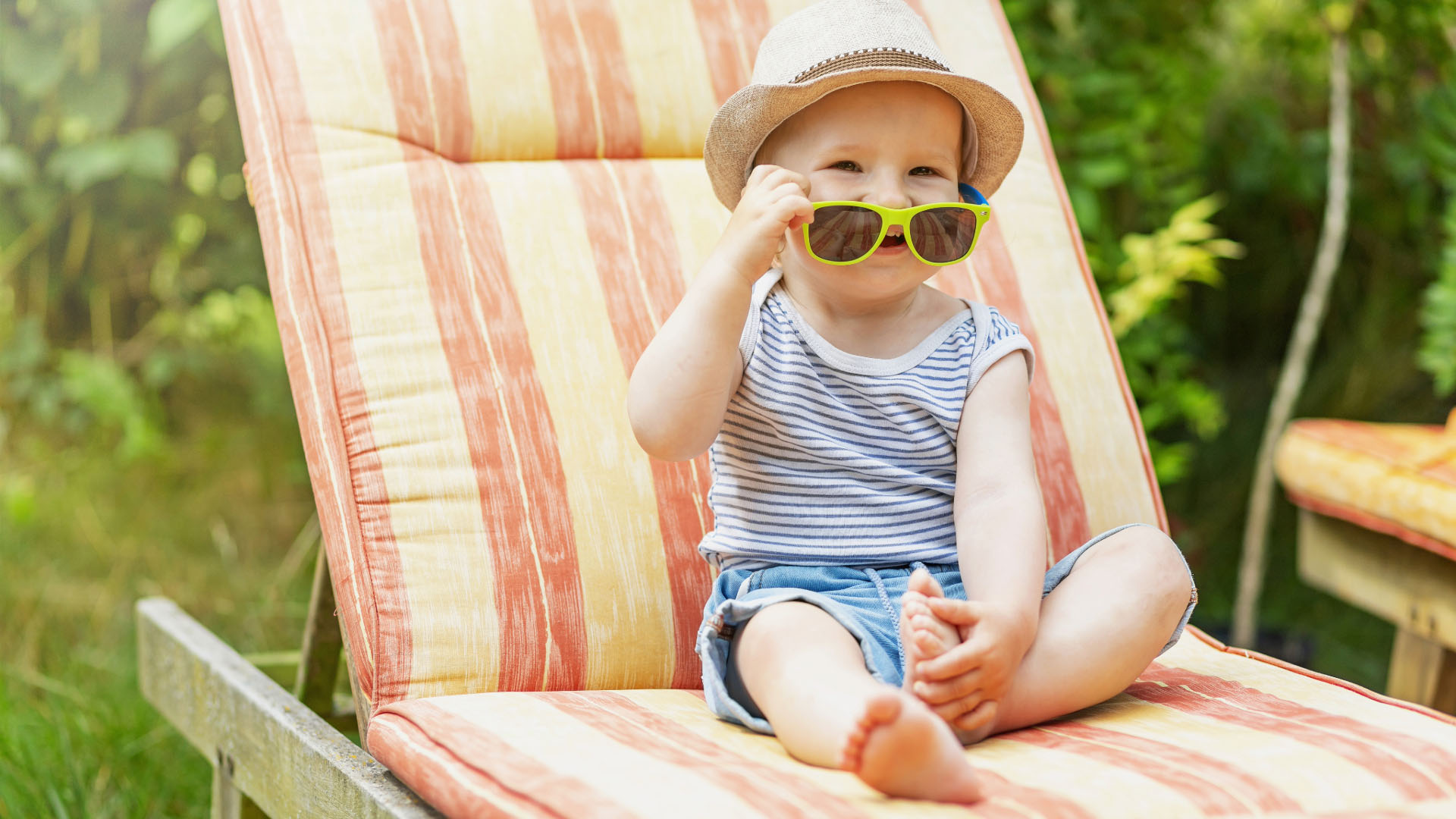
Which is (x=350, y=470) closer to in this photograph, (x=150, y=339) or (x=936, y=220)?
(x=936, y=220)

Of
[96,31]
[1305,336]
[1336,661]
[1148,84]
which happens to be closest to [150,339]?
[96,31]

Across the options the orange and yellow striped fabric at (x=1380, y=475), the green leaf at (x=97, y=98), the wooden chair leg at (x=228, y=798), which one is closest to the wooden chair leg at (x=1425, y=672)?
the orange and yellow striped fabric at (x=1380, y=475)

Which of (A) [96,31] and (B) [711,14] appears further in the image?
(A) [96,31]

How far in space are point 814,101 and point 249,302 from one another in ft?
8.80

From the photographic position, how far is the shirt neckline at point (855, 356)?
125 centimetres

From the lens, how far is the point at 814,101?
122 cm

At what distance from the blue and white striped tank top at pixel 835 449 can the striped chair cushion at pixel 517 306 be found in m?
0.20

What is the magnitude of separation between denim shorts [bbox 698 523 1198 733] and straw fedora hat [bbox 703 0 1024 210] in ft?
1.27

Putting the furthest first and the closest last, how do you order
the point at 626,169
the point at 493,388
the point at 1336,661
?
the point at 1336,661
the point at 626,169
the point at 493,388

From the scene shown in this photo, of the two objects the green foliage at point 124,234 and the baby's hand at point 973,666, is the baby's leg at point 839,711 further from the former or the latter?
the green foliage at point 124,234

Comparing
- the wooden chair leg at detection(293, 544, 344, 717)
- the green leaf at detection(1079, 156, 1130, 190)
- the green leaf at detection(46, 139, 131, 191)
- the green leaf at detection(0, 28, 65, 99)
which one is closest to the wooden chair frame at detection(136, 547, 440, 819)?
the wooden chair leg at detection(293, 544, 344, 717)

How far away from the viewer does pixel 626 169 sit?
163 centimetres

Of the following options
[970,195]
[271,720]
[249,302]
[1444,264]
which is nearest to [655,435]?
[970,195]

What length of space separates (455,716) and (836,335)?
20.2 inches
